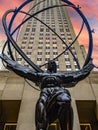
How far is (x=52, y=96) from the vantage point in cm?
489

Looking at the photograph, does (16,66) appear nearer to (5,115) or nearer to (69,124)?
(69,124)

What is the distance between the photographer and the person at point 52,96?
184 inches

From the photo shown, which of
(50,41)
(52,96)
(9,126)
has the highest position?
(50,41)

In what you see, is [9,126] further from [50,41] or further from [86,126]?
[50,41]

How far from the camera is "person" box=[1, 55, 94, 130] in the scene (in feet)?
15.4

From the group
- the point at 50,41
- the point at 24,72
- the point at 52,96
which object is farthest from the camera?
the point at 50,41

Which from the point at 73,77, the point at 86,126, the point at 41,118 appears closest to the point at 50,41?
the point at 86,126

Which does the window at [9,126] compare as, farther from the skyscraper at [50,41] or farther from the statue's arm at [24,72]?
the skyscraper at [50,41]

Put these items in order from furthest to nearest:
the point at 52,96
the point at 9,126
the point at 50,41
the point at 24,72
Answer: the point at 50,41 → the point at 9,126 → the point at 24,72 → the point at 52,96

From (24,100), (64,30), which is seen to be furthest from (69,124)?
(64,30)

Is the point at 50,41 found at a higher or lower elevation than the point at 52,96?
higher

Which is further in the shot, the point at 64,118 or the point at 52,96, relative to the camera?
the point at 52,96

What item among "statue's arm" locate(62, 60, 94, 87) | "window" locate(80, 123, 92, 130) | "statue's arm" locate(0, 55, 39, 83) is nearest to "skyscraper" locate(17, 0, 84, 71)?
"window" locate(80, 123, 92, 130)

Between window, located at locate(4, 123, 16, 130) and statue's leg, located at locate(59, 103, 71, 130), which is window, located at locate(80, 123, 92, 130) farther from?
statue's leg, located at locate(59, 103, 71, 130)
